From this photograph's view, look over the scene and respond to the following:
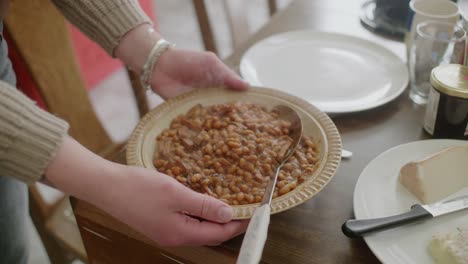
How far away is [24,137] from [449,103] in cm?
75

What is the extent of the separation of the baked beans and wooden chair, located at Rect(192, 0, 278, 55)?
68 cm

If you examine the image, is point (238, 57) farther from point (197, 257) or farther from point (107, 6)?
point (197, 257)

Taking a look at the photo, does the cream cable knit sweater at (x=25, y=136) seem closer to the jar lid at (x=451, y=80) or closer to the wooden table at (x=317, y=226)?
the wooden table at (x=317, y=226)

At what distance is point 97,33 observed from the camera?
1.05 metres

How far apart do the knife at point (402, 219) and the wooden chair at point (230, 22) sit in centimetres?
97

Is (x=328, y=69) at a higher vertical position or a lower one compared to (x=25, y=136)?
lower

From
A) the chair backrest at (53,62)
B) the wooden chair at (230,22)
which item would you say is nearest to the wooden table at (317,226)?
the chair backrest at (53,62)

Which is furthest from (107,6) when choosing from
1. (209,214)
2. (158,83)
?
(209,214)

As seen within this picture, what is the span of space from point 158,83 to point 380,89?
530mm

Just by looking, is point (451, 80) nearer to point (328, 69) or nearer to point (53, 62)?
point (328, 69)

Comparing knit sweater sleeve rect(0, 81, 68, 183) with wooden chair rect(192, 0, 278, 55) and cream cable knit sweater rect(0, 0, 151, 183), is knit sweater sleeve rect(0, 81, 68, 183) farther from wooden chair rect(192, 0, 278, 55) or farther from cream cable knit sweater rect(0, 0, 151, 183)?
wooden chair rect(192, 0, 278, 55)

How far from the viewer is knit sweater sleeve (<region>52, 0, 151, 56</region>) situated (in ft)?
3.36

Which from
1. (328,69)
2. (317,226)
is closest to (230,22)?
(328,69)

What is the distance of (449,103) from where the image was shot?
33.6 inches
